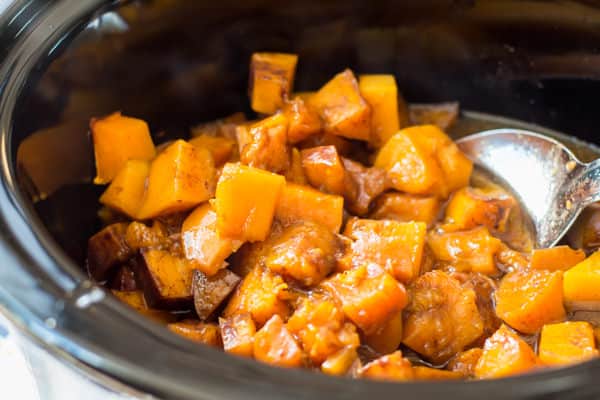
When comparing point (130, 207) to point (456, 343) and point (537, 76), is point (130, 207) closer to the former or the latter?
point (456, 343)

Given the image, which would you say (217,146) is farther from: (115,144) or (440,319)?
(440,319)

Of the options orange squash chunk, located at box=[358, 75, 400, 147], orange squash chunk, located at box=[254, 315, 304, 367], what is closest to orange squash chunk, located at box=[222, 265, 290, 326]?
orange squash chunk, located at box=[254, 315, 304, 367]

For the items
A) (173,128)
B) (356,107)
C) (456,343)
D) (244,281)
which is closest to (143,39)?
(173,128)

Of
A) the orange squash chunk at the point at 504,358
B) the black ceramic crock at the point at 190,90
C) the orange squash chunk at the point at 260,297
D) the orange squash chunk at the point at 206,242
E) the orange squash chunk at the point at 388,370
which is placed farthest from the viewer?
the orange squash chunk at the point at 206,242

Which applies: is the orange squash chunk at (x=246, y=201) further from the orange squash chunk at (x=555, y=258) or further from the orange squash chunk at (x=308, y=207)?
the orange squash chunk at (x=555, y=258)

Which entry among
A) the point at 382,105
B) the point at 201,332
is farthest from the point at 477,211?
the point at 201,332

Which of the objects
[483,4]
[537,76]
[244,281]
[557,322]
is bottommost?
[557,322]

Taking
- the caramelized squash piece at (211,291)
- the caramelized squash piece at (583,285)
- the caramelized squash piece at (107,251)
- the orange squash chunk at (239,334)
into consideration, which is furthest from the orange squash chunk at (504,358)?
the caramelized squash piece at (107,251)

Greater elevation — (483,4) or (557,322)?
(483,4)
